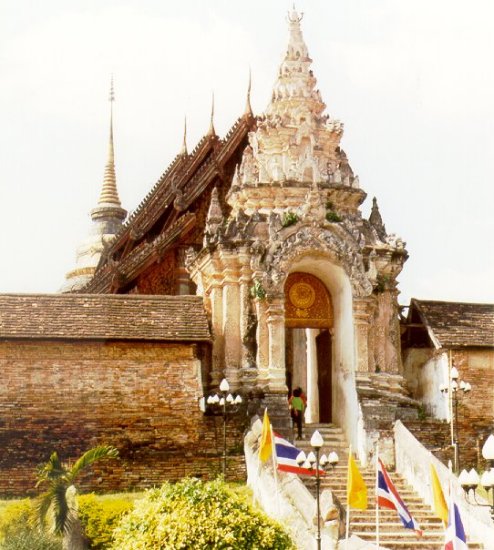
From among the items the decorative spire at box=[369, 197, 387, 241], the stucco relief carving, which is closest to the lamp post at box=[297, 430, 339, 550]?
the stucco relief carving

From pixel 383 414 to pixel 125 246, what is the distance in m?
12.7

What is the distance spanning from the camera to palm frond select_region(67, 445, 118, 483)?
1952 centimetres

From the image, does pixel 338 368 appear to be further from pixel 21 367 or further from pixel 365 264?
pixel 21 367

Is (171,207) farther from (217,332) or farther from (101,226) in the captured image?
(101,226)

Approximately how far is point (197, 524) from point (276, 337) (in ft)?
33.7

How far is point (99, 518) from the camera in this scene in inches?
743

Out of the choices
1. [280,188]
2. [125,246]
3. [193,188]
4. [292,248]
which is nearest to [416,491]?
[292,248]

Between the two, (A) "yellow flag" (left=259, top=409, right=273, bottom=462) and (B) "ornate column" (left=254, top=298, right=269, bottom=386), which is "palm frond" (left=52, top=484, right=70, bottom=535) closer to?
(A) "yellow flag" (left=259, top=409, right=273, bottom=462)

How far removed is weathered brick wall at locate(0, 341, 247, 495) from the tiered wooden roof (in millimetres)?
6842

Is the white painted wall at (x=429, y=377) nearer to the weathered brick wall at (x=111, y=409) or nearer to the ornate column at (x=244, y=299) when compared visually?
the ornate column at (x=244, y=299)

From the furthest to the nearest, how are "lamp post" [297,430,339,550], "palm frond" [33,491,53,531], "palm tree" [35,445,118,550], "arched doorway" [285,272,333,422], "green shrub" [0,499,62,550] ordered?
"arched doorway" [285,272,333,422]
"palm frond" [33,491,53,531]
"palm tree" [35,445,118,550]
"green shrub" [0,499,62,550]
"lamp post" [297,430,339,550]

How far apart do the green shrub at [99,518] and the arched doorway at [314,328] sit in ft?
28.7

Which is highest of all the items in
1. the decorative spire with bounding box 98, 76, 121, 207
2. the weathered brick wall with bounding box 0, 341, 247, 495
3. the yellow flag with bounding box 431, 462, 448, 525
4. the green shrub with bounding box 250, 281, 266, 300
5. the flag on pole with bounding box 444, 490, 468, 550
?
the decorative spire with bounding box 98, 76, 121, 207

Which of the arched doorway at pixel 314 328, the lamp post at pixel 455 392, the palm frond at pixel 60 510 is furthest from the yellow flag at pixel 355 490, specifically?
the arched doorway at pixel 314 328
